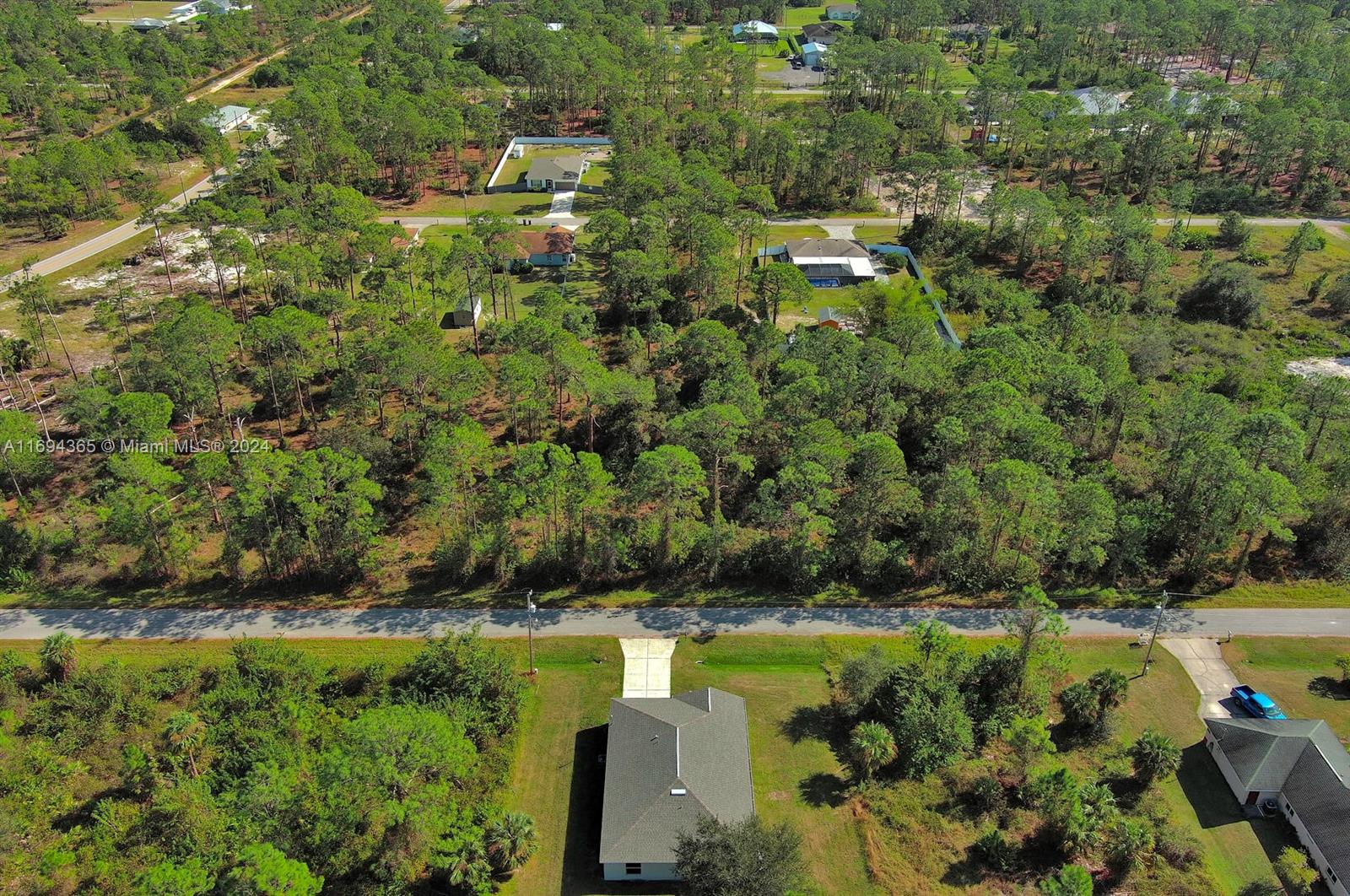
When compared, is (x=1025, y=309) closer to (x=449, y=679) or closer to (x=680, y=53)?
(x=449, y=679)

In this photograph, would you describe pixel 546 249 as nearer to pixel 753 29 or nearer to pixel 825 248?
pixel 825 248

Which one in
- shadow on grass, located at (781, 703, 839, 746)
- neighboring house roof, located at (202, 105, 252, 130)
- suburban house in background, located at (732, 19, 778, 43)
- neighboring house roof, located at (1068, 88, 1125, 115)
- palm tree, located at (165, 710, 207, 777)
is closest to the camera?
palm tree, located at (165, 710, 207, 777)

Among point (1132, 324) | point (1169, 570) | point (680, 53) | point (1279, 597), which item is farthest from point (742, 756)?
point (680, 53)

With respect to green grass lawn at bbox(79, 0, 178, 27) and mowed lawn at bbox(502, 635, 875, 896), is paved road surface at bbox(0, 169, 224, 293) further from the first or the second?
green grass lawn at bbox(79, 0, 178, 27)

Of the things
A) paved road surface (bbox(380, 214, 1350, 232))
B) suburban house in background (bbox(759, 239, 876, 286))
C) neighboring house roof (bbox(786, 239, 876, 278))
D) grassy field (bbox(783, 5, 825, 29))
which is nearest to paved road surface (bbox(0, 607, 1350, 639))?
suburban house in background (bbox(759, 239, 876, 286))

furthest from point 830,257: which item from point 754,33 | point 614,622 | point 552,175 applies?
point 754,33

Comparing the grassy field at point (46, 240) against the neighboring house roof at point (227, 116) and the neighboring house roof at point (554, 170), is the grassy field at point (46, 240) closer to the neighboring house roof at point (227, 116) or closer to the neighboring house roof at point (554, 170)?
the neighboring house roof at point (227, 116)
